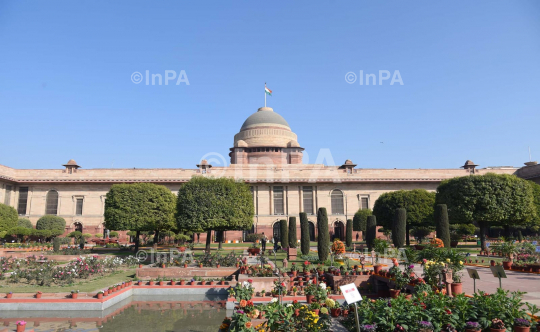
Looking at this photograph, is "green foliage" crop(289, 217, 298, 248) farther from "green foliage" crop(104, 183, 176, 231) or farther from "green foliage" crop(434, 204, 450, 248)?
"green foliage" crop(434, 204, 450, 248)

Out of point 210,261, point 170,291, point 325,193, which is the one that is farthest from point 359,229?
point 170,291

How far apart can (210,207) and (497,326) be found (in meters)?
18.9

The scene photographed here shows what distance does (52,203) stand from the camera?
138 ft

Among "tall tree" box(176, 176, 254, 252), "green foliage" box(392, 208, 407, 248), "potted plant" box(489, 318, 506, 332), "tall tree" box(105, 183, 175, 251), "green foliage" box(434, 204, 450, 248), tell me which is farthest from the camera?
"tall tree" box(105, 183, 175, 251)

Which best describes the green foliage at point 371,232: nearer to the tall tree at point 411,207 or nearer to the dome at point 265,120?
the tall tree at point 411,207

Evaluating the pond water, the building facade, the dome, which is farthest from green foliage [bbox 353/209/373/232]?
the pond water

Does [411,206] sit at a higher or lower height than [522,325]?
higher

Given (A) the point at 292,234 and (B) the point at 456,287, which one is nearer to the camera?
(B) the point at 456,287

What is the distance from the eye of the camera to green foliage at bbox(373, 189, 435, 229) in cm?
3325

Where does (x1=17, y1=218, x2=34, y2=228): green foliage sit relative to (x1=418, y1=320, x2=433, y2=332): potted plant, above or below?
above

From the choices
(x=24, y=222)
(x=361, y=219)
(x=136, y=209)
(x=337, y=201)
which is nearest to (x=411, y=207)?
(x=361, y=219)

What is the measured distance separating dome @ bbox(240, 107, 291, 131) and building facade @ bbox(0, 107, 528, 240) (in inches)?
467

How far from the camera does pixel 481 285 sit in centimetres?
1219

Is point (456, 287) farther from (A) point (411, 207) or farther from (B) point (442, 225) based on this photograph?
(A) point (411, 207)
